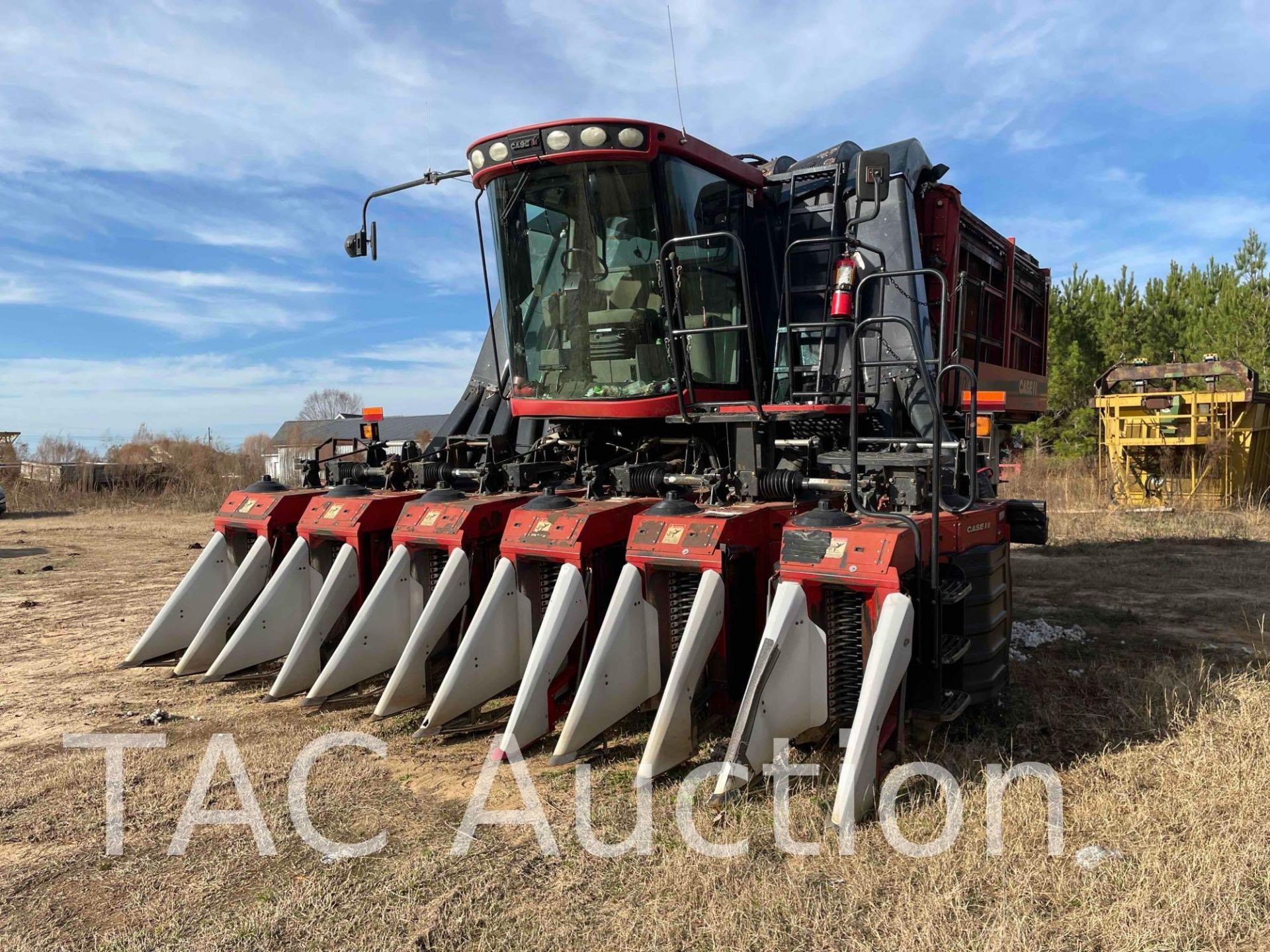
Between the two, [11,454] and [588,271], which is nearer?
[588,271]

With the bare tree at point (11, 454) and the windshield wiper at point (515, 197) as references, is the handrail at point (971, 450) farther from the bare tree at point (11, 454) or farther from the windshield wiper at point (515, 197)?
the bare tree at point (11, 454)

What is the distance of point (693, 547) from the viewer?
4.01m

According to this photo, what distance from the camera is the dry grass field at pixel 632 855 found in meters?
2.65

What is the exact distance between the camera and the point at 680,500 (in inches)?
178

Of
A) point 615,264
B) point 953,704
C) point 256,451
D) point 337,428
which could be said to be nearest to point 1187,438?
point 615,264

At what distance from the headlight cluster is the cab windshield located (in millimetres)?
120

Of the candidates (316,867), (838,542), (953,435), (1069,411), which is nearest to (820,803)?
(838,542)

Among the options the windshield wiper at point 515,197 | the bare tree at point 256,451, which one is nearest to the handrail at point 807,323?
the windshield wiper at point 515,197

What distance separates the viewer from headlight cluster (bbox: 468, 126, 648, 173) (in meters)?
4.99

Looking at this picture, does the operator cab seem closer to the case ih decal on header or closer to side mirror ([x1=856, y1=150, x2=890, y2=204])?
the case ih decal on header

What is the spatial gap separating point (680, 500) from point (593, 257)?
1712 millimetres

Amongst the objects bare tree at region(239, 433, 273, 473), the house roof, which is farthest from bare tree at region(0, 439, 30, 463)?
the house roof

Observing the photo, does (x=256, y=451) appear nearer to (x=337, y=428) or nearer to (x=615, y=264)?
(x=337, y=428)

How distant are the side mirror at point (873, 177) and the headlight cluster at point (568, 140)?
121cm
